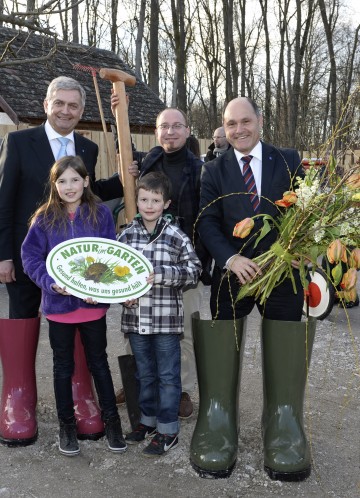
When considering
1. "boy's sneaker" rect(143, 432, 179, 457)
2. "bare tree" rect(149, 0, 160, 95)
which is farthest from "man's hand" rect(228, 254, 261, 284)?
"bare tree" rect(149, 0, 160, 95)

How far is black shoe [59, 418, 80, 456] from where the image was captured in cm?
289

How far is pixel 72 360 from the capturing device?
9.63 ft

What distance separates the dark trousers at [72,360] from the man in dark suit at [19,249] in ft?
0.70

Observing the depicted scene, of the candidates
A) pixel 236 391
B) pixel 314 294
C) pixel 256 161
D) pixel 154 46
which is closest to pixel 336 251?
pixel 256 161

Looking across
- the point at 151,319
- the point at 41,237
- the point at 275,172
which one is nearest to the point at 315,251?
the point at 275,172

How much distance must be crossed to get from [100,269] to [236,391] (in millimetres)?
919

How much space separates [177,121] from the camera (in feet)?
10.7

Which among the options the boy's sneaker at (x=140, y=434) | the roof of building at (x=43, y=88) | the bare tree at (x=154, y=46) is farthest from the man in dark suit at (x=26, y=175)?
the bare tree at (x=154, y=46)

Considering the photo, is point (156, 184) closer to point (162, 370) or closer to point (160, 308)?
point (160, 308)

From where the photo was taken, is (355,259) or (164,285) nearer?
(355,259)

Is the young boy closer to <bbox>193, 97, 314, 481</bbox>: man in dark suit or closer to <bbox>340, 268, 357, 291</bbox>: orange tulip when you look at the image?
<bbox>193, 97, 314, 481</bbox>: man in dark suit

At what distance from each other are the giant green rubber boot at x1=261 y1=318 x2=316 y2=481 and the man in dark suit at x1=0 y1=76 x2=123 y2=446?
936 mm

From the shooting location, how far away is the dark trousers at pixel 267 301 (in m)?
2.90

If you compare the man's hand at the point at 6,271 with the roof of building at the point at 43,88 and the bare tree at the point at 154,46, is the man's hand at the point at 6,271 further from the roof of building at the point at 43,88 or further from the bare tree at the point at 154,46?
the bare tree at the point at 154,46
